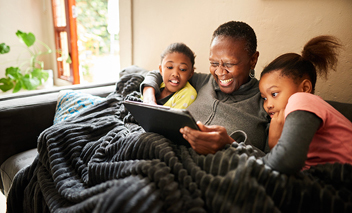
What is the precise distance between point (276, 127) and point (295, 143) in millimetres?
333

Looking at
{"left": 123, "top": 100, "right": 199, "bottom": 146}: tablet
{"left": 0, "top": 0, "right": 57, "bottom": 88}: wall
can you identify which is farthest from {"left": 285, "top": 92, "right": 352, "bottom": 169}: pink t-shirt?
{"left": 0, "top": 0, "right": 57, "bottom": 88}: wall

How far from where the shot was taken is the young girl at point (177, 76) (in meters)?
1.41

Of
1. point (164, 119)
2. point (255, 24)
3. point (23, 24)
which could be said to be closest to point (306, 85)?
point (164, 119)

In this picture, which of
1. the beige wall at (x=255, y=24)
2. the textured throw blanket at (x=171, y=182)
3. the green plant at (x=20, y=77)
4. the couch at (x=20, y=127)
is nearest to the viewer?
the textured throw blanket at (x=171, y=182)

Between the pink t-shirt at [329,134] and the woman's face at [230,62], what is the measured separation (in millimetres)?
421

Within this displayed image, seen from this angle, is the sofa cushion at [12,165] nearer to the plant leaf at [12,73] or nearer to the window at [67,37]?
the plant leaf at [12,73]

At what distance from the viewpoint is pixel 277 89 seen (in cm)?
95

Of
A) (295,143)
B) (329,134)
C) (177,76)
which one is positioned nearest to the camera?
(295,143)

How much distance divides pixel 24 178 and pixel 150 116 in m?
0.77

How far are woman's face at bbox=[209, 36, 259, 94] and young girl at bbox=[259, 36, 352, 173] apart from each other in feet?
0.58

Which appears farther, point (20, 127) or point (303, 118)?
point (20, 127)

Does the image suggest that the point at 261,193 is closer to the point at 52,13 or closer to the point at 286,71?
the point at 286,71

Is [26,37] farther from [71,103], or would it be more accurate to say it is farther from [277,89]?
[277,89]

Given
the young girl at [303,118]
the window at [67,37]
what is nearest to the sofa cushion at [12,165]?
the young girl at [303,118]
